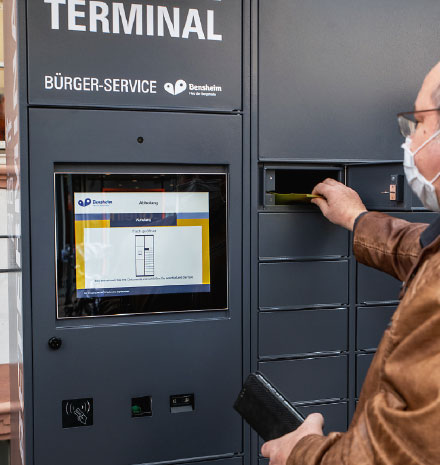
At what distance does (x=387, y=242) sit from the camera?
1.99 meters

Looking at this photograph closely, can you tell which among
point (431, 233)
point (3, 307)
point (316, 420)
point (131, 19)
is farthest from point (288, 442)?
point (3, 307)

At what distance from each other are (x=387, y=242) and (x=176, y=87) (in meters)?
0.96

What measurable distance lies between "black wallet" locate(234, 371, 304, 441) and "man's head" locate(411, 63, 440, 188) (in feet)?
2.38

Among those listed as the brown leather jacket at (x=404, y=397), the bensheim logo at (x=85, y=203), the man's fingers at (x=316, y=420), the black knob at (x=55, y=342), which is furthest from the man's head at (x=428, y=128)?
the black knob at (x=55, y=342)

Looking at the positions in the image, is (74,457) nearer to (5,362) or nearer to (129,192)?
(129,192)

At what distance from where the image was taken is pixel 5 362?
15.3 feet

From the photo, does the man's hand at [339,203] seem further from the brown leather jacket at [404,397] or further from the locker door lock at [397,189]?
the brown leather jacket at [404,397]

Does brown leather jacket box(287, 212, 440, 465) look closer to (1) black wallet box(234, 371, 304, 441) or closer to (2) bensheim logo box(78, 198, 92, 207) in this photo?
(1) black wallet box(234, 371, 304, 441)

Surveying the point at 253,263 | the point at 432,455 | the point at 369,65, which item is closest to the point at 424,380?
the point at 432,455

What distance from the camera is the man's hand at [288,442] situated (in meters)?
1.39

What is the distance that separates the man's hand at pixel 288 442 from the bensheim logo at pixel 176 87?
1271 mm

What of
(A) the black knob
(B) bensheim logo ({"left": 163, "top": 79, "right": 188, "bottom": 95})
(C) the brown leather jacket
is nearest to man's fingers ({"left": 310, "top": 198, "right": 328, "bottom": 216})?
(B) bensheim logo ({"left": 163, "top": 79, "right": 188, "bottom": 95})

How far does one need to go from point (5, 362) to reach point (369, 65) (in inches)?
148

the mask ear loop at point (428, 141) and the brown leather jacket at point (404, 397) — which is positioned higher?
the mask ear loop at point (428, 141)
